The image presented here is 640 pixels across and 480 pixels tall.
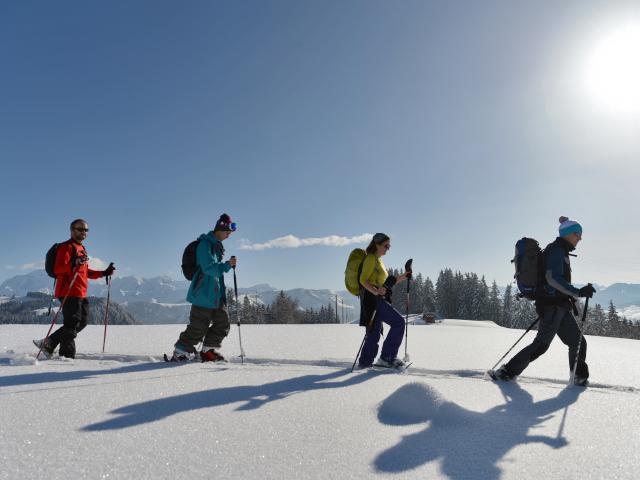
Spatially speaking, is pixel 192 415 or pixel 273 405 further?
pixel 273 405

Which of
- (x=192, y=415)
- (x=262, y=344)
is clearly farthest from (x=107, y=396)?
(x=262, y=344)

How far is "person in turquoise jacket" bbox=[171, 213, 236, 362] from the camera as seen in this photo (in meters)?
5.25

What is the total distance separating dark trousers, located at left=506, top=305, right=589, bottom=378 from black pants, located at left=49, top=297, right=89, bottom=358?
6.20 metres

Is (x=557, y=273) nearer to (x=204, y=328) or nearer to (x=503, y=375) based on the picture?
(x=503, y=375)

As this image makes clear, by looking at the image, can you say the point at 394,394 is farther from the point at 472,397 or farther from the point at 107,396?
the point at 107,396

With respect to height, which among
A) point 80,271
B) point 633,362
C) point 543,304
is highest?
point 80,271

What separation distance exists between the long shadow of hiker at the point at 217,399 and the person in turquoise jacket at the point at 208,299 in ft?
5.83

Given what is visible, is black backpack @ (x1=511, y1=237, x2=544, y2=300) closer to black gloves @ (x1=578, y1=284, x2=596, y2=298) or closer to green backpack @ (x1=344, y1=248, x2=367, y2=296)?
black gloves @ (x1=578, y1=284, x2=596, y2=298)

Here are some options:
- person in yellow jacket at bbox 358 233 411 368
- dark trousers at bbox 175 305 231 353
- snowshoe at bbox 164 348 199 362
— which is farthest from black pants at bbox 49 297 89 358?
person in yellow jacket at bbox 358 233 411 368

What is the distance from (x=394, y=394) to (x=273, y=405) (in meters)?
1.15

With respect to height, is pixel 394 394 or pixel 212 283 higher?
pixel 212 283

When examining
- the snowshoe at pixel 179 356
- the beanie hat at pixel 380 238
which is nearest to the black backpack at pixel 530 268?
the beanie hat at pixel 380 238

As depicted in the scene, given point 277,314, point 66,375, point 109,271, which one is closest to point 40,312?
point 277,314

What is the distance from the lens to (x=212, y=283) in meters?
5.37
